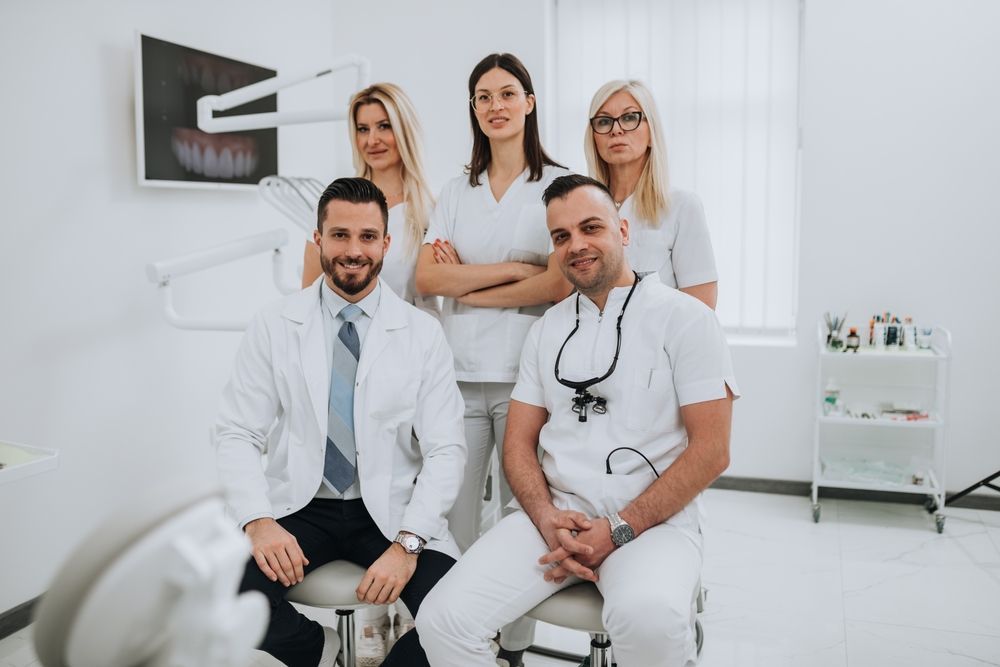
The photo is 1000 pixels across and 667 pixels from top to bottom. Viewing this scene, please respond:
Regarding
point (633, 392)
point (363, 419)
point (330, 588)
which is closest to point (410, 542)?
point (330, 588)

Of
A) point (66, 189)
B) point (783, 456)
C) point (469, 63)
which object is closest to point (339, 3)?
point (469, 63)

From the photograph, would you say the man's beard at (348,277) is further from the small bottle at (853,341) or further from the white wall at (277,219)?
the small bottle at (853,341)

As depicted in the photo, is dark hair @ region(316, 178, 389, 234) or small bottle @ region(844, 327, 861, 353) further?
small bottle @ region(844, 327, 861, 353)

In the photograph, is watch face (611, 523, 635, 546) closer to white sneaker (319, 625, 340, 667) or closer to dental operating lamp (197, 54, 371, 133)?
white sneaker (319, 625, 340, 667)

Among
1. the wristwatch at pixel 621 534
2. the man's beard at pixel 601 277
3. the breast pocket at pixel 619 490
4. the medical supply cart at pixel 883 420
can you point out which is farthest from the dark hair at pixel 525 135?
the medical supply cart at pixel 883 420

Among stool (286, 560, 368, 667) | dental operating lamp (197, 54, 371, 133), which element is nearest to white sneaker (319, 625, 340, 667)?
stool (286, 560, 368, 667)

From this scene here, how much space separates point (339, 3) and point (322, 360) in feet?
9.27

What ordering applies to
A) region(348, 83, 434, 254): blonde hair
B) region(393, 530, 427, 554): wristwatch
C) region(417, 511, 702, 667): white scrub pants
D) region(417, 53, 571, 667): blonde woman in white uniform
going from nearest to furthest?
region(417, 511, 702, 667): white scrub pants < region(393, 530, 427, 554): wristwatch < region(417, 53, 571, 667): blonde woman in white uniform < region(348, 83, 434, 254): blonde hair

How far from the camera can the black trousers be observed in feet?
5.13

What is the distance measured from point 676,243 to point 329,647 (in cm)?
126

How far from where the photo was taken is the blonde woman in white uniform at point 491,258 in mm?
1939

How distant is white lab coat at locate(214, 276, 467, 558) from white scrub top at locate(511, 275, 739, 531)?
25cm

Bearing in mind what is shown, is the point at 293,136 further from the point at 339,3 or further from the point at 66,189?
the point at 66,189

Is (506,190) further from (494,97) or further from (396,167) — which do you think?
(396,167)
